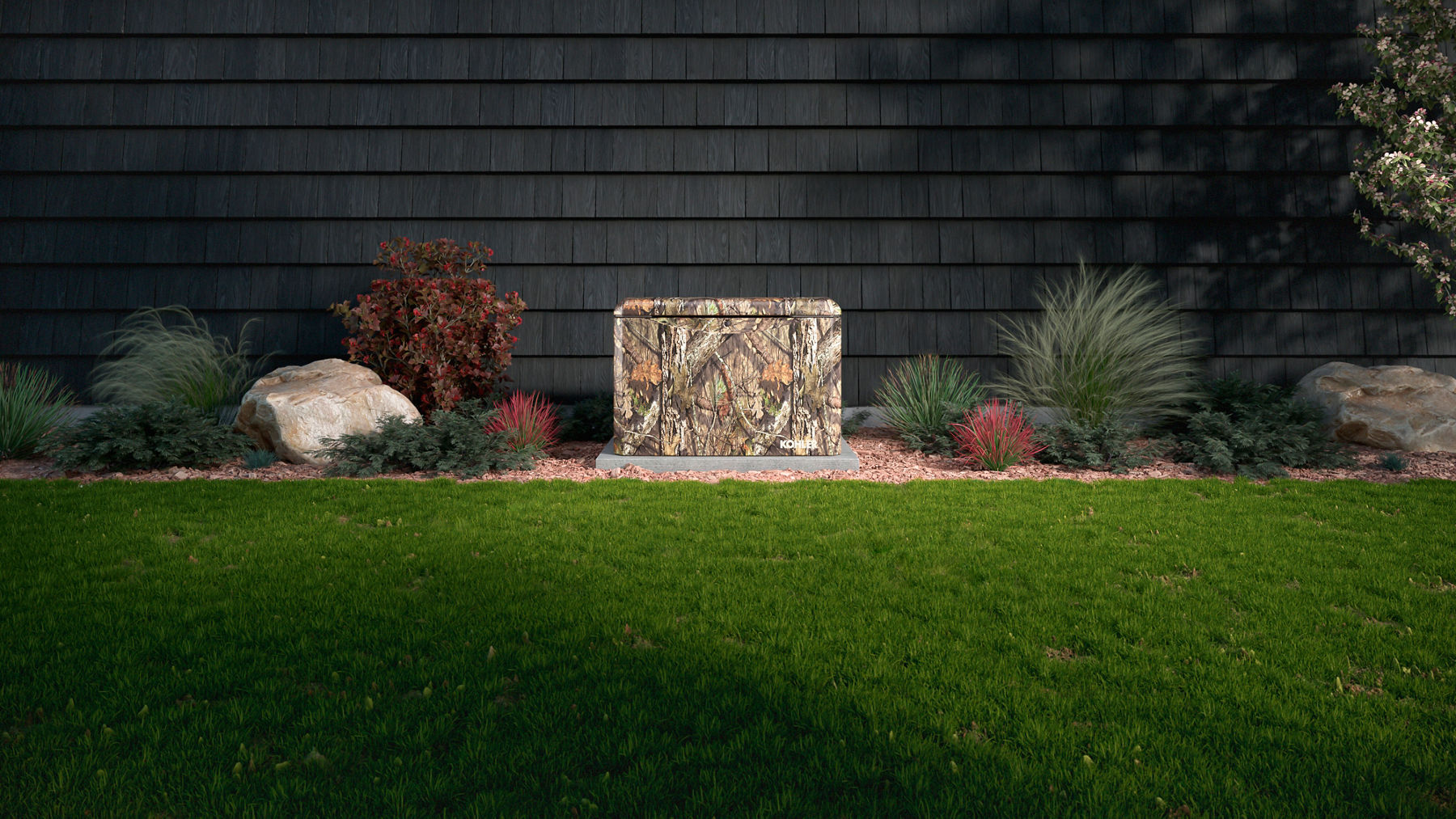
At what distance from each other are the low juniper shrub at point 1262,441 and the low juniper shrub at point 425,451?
4266mm

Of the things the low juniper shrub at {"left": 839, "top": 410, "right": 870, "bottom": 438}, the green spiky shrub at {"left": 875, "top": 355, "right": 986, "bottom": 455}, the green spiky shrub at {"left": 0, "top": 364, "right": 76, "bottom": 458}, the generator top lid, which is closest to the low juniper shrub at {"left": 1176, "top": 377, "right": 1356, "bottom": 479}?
the green spiky shrub at {"left": 875, "top": 355, "right": 986, "bottom": 455}

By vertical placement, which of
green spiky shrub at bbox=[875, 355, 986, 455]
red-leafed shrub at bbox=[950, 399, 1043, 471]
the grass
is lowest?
the grass

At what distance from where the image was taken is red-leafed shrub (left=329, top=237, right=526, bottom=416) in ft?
16.7

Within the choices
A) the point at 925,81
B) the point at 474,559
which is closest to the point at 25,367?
the point at 474,559

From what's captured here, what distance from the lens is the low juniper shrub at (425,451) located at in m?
Answer: 4.24

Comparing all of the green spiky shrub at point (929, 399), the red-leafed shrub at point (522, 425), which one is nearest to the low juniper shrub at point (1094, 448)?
the green spiky shrub at point (929, 399)

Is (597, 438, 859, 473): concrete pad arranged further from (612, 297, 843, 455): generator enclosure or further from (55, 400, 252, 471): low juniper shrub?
(55, 400, 252, 471): low juniper shrub

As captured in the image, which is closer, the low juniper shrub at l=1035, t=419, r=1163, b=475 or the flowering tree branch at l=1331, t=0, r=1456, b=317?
the low juniper shrub at l=1035, t=419, r=1163, b=475

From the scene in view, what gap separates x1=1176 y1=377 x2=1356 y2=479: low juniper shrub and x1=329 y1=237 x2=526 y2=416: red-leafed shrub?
4.82 metres

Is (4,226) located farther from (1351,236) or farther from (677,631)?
(1351,236)

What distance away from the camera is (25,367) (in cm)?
566

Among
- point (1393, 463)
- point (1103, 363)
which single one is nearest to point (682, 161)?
point (1103, 363)

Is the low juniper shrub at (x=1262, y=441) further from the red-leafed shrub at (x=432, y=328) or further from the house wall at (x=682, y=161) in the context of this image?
the red-leafed shrub at (x=432, y=328)

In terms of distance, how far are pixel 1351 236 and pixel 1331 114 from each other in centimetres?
100
